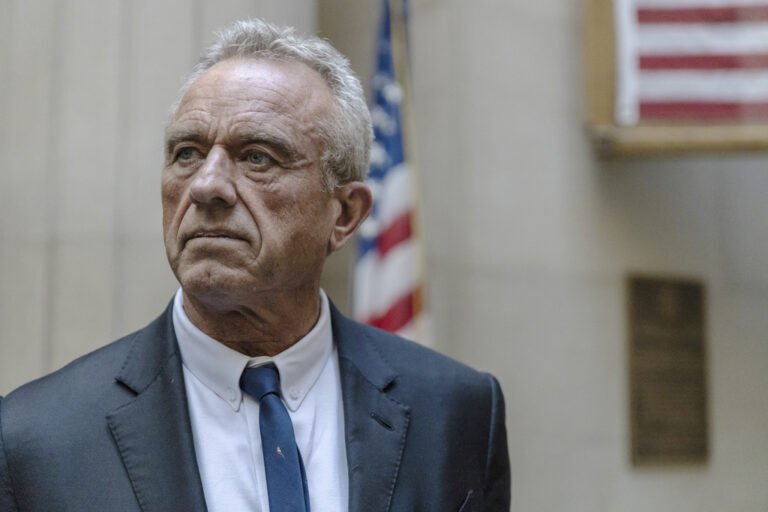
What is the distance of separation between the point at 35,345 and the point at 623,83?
437cm

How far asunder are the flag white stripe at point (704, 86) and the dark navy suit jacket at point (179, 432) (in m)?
4.49

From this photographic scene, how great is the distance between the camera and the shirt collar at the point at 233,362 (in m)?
2.26

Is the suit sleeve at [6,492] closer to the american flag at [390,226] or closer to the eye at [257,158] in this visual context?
the eye at [257,158]

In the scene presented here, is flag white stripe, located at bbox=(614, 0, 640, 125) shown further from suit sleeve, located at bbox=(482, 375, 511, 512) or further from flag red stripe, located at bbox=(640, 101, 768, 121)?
suit sleeve, located at bbox=(482, 375, 511, 512)

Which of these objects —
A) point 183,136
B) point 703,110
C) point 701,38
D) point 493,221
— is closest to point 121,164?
point 183,136

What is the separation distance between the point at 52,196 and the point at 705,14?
15.4 ft

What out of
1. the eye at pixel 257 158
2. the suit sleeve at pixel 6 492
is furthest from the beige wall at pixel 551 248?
the suit sleeve at pixel 6 492

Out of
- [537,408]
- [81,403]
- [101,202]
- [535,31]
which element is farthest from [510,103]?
[81,403]

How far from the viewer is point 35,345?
13.8ft

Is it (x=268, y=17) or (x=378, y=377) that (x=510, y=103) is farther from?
(x=378, y=377)

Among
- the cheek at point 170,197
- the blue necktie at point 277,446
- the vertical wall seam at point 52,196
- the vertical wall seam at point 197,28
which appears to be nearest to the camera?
the blue necktie at point 277,446

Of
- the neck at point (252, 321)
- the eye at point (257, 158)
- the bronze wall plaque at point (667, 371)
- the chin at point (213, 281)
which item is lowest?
the bronze wall plaque at point (667, 371)

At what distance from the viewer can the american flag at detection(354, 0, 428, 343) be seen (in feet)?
17.2

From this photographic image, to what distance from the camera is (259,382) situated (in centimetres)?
226
